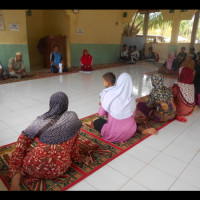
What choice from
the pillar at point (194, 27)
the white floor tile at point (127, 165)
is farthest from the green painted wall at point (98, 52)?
the white floor tile at point (127, 165)

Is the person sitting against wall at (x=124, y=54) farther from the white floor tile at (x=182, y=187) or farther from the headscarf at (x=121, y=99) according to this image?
the white floor tile at (x=182, y=187)

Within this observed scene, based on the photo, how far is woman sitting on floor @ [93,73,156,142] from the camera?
7.52ft

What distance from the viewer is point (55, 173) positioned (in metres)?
1.76

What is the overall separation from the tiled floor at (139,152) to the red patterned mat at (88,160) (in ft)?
0.23

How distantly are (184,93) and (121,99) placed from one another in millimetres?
1506

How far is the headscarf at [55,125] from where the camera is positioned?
1.62 metres

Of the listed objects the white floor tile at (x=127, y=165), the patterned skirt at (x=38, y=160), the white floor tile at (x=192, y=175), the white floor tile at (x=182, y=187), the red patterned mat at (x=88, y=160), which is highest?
the patterned skirt at (x=38, y=160)

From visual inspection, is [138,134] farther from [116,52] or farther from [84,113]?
[116,52]

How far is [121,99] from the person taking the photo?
7.56ft

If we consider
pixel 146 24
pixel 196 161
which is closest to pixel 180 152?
pixel 196 161

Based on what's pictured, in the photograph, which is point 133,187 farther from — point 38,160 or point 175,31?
point 175,31

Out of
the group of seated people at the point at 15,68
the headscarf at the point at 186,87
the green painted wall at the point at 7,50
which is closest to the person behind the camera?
the headscarf at the point at 186,87
